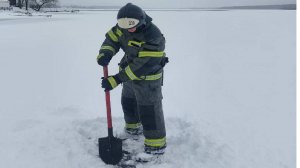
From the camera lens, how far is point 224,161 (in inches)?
137

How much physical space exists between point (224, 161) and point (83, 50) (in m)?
8.64

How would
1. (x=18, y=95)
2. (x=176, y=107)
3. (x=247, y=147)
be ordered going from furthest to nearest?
(x=18, y=95)
(x=176, y=107)
(x=247, y=147)

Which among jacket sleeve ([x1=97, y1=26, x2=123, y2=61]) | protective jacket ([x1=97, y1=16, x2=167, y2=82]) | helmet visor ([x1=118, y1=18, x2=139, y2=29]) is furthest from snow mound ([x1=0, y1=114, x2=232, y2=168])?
helmet visor ([x1=118, y1=18, x2=139, y2=29])

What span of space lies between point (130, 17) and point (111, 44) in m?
0.51

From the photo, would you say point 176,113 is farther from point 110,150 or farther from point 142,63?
point 142,63

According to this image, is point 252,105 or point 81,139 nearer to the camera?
point 81,139

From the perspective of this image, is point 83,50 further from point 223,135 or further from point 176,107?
point 223,135

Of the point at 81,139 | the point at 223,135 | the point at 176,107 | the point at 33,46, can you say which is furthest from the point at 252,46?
the point at 81,139

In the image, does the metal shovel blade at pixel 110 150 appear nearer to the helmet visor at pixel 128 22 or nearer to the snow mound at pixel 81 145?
the snow mound at pixel 81 145

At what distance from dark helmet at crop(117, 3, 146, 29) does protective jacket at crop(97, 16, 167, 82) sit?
0.10m

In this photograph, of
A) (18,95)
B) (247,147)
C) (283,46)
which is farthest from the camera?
(283,46)

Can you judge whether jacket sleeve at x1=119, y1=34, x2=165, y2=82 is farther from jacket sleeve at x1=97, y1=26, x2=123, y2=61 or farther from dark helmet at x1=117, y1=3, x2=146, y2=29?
jacket sleeve at x1=97, y1=26, x2=123, y2=61

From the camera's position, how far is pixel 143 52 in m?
3.20

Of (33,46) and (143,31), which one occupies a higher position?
(143,31)
